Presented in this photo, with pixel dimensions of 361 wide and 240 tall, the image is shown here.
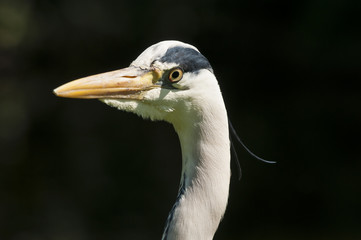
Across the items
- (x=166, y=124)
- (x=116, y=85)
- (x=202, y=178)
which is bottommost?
(x=166, y=124)

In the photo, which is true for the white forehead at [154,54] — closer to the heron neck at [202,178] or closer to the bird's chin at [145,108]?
the bird's chin at [145,108]

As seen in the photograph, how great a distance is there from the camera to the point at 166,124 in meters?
7.52

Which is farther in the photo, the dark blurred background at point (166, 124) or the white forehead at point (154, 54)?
the dark blurred background at point (166, 124)

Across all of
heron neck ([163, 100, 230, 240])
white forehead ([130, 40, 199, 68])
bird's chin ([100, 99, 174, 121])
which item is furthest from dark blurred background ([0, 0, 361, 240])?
white forehead ([130, 40, 199, 68])

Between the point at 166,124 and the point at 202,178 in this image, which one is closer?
the point at 202,178

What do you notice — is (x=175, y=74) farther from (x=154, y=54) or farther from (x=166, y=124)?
(x=166, y=124)

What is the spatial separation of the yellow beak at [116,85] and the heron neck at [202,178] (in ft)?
0.66

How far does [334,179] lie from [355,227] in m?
0.65

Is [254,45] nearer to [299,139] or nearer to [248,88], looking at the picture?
[248,88]

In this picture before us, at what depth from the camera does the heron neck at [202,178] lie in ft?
7.01

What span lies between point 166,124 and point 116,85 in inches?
214

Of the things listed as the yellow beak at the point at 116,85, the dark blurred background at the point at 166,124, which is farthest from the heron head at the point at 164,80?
the dark blurred background at the point at 166,124

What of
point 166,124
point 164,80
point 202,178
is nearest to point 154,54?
point 164,80

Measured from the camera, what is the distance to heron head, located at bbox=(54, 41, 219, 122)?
210cm
